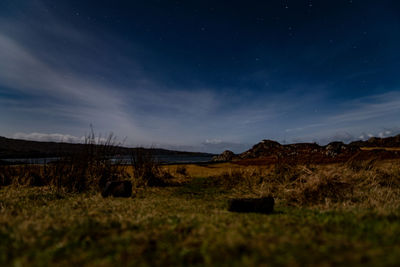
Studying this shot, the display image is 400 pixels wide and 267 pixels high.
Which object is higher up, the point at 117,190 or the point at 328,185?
the point at 328,185

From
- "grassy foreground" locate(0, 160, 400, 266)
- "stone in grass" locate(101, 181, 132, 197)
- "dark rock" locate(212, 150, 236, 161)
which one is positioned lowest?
"stone in grass" locate(101, 181, 132, 197)

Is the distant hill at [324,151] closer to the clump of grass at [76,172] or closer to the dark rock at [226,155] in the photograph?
the dark rock at [226,155]

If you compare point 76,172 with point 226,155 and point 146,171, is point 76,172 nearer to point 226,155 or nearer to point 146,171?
point 146,171

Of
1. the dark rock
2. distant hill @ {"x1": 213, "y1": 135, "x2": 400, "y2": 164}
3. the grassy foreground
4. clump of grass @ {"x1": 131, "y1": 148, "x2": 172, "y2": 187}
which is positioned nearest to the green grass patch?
the grassy foreground

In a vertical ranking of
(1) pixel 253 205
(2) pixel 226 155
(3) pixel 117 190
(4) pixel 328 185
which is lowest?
(3) pixel 117 190

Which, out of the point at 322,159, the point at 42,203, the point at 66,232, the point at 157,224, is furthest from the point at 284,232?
the point at 322,159

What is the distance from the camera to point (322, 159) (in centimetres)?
1022

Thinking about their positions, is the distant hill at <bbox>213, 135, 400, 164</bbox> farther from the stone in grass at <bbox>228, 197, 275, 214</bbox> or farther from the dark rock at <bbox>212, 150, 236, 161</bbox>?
the stone in grass at <bbox>228, 197, 275, 214</bbox>

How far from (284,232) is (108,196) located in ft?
16.9

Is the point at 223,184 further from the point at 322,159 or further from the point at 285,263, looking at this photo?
the point at 285,263

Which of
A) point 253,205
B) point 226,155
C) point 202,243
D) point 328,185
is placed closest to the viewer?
point 202,243

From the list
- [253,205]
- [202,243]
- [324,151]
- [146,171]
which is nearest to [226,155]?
[324,151]

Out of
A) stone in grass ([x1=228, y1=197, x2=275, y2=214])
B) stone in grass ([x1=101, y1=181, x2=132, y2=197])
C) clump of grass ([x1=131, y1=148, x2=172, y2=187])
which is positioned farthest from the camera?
clump of grass ([x1=131, y1=148, x2=172, y2=187])

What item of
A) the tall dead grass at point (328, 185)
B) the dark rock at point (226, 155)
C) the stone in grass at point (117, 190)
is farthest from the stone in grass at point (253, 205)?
the dark rock at point (226, 155)
